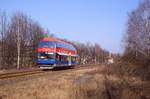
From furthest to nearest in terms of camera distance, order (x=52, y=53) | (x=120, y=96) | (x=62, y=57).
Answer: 1. (x=62, y=57)
2. (x=52, y=53)
3. (x=120, y=96)

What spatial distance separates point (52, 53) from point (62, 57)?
3.01m

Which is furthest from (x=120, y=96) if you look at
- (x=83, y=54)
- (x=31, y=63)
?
(x=83, y=54)

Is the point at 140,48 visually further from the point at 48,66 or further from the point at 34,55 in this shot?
the point at 34,55

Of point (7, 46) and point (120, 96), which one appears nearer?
point (120, 96)

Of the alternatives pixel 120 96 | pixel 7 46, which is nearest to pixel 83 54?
pixel 7 46

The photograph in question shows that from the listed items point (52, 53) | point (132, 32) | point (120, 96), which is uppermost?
point (132, 32)

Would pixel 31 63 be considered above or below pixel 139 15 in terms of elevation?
below

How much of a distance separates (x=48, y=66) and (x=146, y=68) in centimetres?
1655

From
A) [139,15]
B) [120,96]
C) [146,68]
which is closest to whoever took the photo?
[120,96]

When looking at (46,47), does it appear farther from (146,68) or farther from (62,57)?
(146,68)

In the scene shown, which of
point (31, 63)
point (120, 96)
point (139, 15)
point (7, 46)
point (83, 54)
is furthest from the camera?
point (83, 54)

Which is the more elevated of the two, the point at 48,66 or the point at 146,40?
the point at 146,40

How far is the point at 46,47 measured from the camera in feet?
119

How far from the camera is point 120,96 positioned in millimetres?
13586
